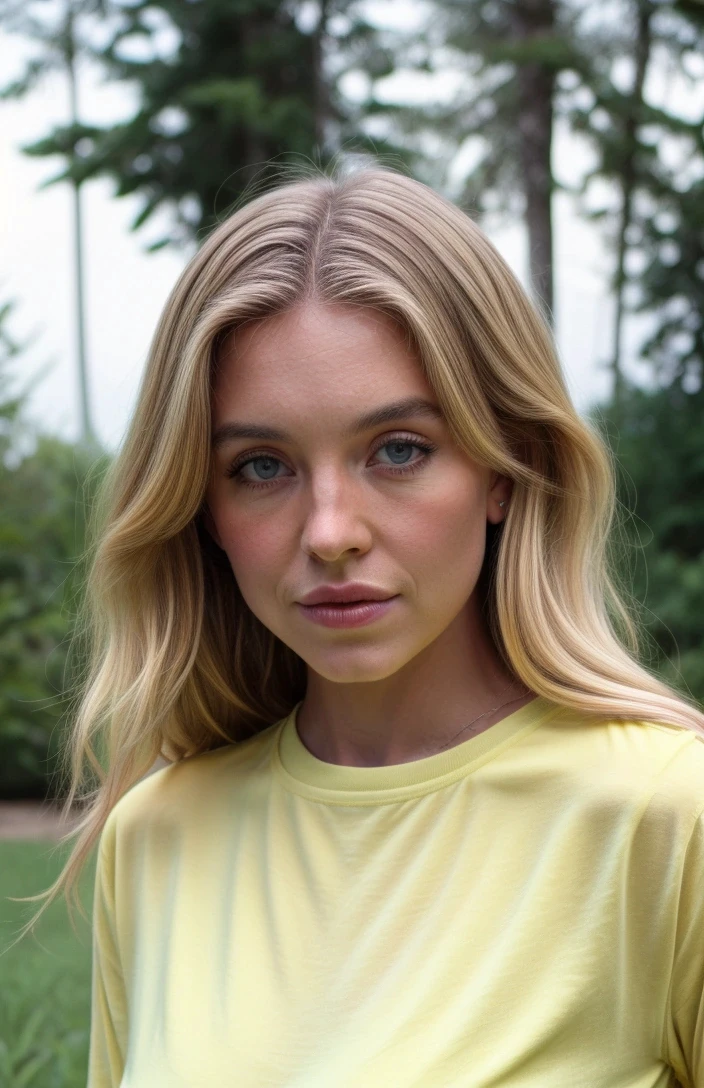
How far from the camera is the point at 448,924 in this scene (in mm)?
1824

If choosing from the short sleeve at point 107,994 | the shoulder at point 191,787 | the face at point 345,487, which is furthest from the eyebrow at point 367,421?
the short sleeve at point 107,994

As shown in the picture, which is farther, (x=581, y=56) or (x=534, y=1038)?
(x=581, y=56)

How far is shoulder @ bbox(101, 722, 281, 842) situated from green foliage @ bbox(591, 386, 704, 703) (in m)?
7.47

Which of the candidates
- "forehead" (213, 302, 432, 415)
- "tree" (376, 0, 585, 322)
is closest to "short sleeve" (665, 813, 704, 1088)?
"forehead" (213, 302, 432, 415)

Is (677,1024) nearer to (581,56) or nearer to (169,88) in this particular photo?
(581,56)

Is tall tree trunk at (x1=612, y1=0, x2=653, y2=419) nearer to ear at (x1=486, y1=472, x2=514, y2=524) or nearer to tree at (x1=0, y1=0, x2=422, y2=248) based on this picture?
tree at (x1=0, y1=0, x2=422, y2=248)

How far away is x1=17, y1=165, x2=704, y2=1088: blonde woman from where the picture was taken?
1.72 metres

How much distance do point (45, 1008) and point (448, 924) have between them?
279 cm

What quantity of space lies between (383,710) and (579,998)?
586 millimetres

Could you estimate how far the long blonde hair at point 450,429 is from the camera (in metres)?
1.92

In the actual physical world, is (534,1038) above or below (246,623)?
below

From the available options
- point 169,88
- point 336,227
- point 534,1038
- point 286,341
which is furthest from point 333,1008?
point 169,88

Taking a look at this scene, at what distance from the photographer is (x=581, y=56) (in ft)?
31.2

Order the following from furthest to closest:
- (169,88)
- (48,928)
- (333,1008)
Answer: (169,88)
(48,928)
(333,1008)
